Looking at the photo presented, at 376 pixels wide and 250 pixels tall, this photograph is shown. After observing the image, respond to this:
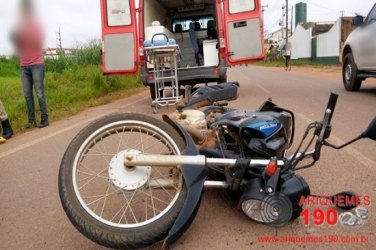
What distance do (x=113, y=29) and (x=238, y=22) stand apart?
8.25 feet

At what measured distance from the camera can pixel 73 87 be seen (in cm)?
1214

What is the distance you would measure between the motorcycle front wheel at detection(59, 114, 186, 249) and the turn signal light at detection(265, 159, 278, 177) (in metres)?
0.49

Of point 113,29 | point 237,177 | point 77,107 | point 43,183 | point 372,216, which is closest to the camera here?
point 237,177

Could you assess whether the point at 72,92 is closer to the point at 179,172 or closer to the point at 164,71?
the point at 164,71

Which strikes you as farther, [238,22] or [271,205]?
[238,22]

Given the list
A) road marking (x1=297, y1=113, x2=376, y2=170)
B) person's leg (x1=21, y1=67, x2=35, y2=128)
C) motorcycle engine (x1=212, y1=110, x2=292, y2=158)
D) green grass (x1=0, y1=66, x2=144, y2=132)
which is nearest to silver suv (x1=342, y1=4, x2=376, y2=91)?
road marking (x1=297, y1=113, x2=376, y2=170)

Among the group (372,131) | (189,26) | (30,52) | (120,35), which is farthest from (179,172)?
(189,26)

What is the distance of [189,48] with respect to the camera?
37.0 ft

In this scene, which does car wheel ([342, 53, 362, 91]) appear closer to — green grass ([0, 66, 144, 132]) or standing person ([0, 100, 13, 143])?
green grass ([0, 66, 144, 132])

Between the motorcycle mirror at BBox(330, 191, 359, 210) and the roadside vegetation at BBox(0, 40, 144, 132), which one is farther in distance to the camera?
the roadside vegetation at BBox(0, 40, 144, 132)

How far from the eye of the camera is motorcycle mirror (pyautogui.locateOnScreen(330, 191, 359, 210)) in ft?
8.64

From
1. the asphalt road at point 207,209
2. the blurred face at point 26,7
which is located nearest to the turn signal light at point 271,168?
the asphalt road at point 207,209

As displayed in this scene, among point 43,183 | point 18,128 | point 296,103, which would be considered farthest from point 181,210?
point 296,103

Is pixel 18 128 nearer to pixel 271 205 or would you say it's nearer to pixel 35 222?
pixel 35 222
